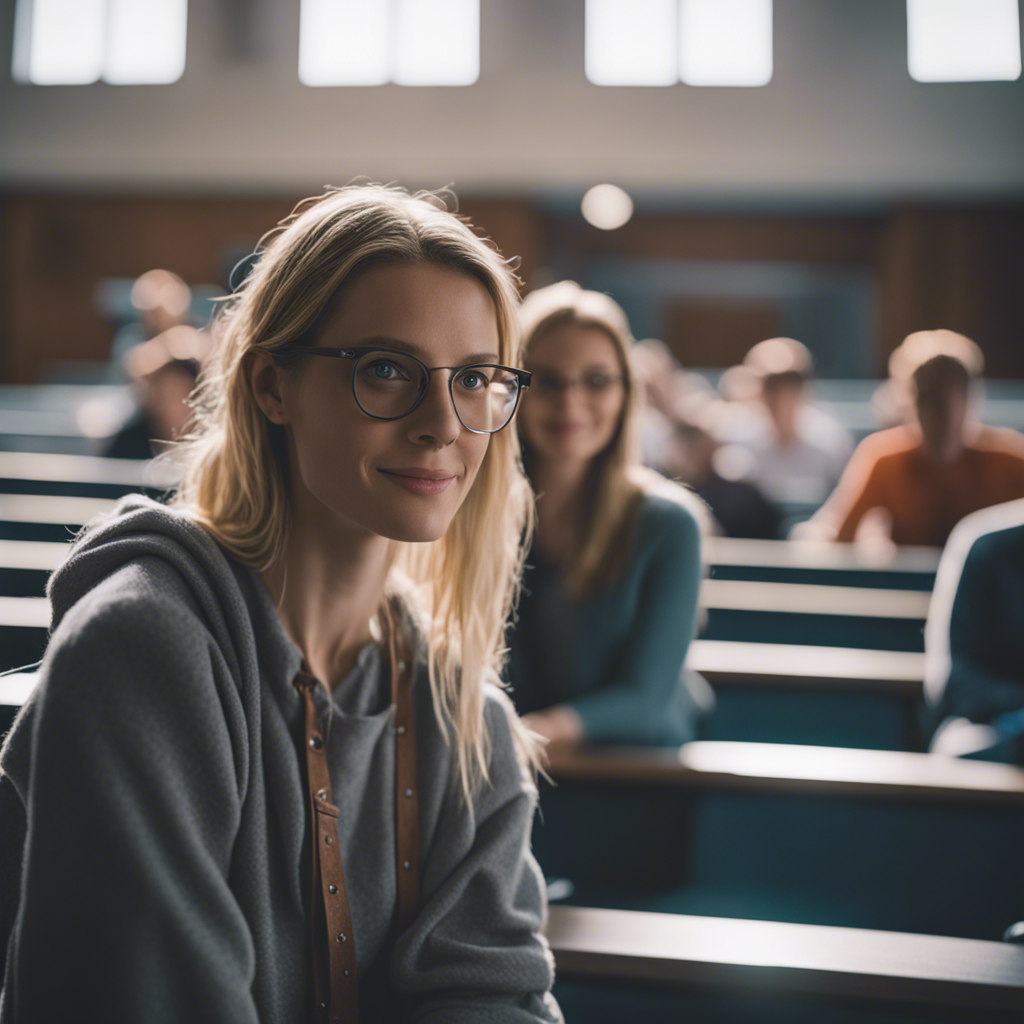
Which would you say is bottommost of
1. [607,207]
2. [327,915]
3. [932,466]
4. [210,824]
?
[327,915]

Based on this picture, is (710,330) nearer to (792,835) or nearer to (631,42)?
(631,42)

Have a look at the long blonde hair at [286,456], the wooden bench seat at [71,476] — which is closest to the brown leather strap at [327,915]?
the long blonde hair at [286,456]

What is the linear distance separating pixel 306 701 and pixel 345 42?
724cm

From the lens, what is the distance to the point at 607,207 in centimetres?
759

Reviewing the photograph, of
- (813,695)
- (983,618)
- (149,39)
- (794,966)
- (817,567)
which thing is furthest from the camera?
(149,39)

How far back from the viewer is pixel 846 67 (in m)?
6.79

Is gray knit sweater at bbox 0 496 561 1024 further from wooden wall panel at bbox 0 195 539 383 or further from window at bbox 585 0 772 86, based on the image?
wooden wall panel at bbox 0 195 539 383

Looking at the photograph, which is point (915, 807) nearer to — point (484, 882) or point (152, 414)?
point (484, 882)

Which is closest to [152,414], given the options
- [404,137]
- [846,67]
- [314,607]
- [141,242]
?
[314,607]

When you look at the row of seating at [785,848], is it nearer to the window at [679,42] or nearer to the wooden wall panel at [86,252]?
the window at [679,42]

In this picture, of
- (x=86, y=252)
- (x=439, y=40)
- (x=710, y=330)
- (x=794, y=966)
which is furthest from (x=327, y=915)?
(x=710, y=330)

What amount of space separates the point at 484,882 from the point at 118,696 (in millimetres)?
405

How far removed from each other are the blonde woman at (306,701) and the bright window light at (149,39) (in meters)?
7.25

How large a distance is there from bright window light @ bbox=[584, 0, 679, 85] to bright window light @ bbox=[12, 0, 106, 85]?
3.66 meters
